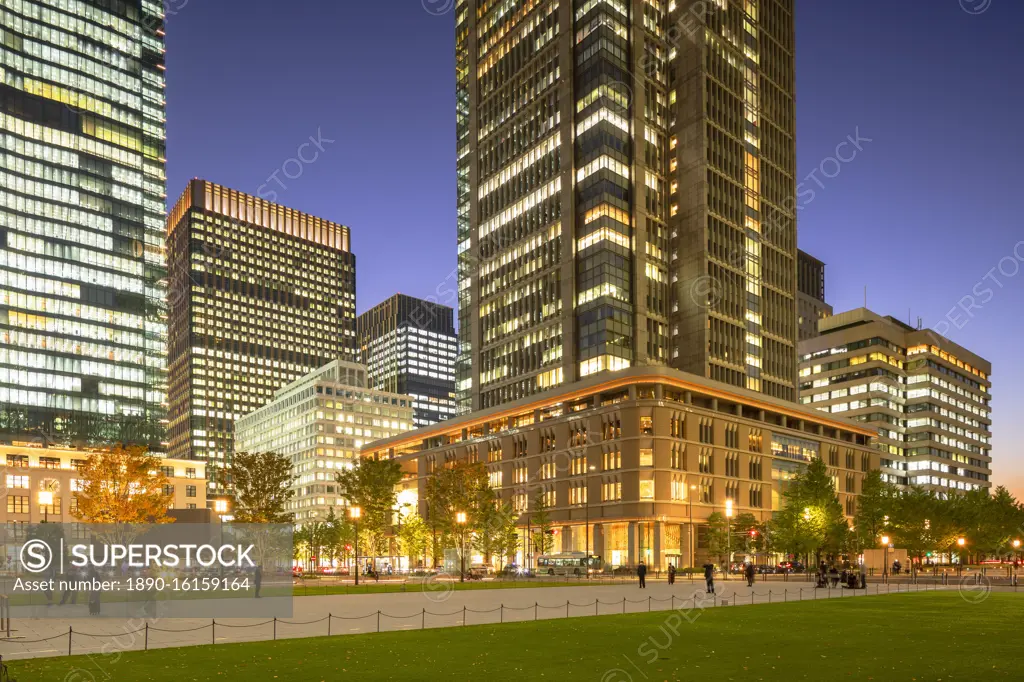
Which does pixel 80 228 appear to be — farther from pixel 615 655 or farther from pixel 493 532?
pixel 615 655

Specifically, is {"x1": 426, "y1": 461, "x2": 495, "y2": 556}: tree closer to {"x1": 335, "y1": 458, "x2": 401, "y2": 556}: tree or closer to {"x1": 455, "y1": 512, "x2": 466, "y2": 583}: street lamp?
{"x1": 455, "y1": 512, "x2": 466, "y2": 583}: street lamp

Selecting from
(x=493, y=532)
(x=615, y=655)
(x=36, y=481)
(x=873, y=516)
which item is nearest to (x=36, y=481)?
(x=36, y=481)

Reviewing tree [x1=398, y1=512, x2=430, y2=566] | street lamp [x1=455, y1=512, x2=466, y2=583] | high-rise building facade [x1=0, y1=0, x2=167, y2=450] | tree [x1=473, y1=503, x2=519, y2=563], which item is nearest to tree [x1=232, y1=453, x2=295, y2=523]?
street lamp [x1=455, y1=512, x2=466, y2=583]

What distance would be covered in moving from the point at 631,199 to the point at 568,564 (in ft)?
224

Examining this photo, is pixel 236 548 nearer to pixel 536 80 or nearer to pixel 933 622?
pixel 933 622

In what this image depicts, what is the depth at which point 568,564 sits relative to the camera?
10919 centimetres

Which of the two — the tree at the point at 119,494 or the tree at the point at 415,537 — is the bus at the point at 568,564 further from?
the tree at the point at 119,494

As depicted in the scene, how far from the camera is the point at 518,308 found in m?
163

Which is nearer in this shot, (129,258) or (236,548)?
(236,548)

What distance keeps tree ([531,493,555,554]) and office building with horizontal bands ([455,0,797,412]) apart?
25.9 meters

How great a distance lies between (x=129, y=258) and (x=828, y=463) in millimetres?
139808

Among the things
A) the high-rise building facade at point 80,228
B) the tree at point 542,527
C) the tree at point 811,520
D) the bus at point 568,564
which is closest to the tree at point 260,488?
the bus at point 568,564

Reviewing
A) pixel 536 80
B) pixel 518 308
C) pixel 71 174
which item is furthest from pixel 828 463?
pixel 71 174

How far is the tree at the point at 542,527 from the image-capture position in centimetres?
12094
